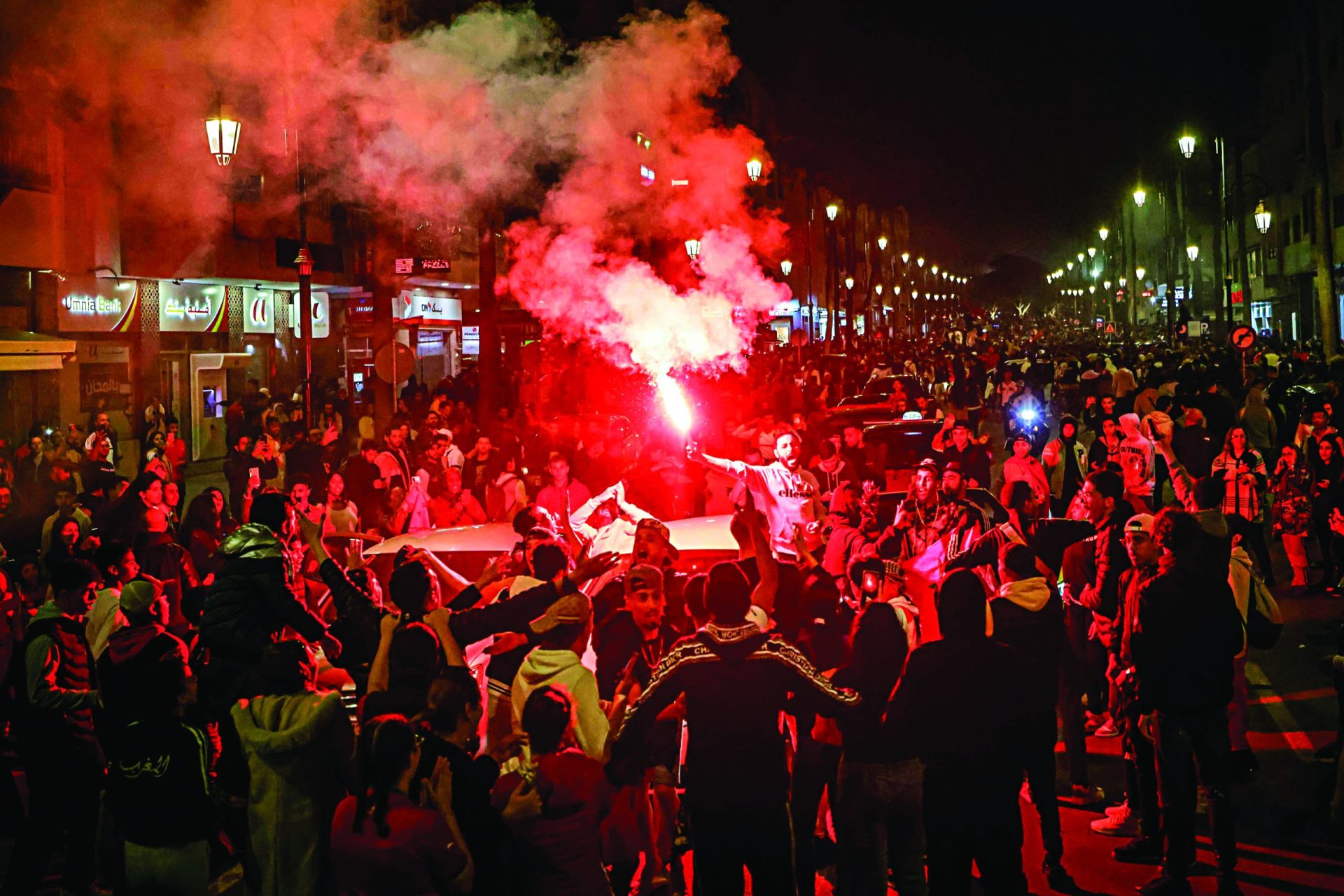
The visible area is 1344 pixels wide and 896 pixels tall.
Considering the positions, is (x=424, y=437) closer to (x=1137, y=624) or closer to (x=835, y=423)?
(x=835, y=423)

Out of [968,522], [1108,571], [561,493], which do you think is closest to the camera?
[1108,571]

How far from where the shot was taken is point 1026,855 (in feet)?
19.8

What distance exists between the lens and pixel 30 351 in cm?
2012

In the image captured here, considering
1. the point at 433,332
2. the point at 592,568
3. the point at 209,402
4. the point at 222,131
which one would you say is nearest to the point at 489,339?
the point at 222,131

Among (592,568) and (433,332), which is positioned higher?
(433,332)

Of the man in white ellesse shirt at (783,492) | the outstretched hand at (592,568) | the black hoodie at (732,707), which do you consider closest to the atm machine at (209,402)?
the man in white ellesse shirt at (783,492)

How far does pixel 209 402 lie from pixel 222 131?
52.7ft

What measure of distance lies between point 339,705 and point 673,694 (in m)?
1.20

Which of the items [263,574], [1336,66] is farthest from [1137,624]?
[1336,66]

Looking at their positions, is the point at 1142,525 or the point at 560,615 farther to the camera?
the point at 1142,525

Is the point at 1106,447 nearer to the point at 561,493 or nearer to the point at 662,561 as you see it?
the point at 561,493

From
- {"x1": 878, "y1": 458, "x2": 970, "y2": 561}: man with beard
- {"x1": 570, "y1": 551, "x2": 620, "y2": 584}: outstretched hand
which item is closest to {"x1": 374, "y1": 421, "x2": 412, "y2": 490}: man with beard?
{"x1": 878, "y1": 458, "x2": 970, "y2": 561}: man with beard

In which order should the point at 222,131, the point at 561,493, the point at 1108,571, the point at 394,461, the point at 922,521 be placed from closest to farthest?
the point at 1108,571, the point at 922,521, the point at 561,493, the point at 394,461, the point at 222,131

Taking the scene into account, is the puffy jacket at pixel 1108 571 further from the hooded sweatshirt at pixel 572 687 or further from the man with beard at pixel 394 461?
the man with beard at pixel 394 461
